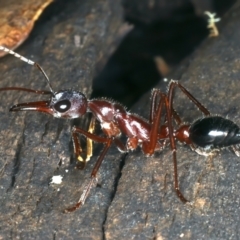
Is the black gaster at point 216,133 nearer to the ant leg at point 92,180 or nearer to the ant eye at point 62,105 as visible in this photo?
the ant leg at point 92,180

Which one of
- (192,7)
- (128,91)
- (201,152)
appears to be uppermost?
(201,152)

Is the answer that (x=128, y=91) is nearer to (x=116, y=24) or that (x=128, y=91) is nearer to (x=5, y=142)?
(x=116, y=24)

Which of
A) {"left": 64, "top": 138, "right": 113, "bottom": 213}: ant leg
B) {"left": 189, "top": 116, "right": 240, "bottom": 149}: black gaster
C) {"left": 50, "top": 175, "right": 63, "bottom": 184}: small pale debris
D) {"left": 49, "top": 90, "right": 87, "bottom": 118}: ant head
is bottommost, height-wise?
{"left": 50, "top": 175, "right": 63, "bottom": 184}: small pale debris

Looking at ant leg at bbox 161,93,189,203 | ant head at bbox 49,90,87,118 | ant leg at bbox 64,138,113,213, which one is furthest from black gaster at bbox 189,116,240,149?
ant head at bbox 49,90,87,118

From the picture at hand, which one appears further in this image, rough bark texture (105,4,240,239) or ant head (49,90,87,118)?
ant head (49,90,87,118)

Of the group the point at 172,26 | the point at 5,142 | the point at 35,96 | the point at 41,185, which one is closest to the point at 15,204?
the point at 41,185

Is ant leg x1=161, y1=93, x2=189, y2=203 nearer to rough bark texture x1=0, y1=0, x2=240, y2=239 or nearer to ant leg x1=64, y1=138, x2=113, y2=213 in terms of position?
rough bark texture x1=0, y1=0, x2=240, y2=239

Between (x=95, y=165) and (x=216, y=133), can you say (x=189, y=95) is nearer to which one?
(x=216, y=133)

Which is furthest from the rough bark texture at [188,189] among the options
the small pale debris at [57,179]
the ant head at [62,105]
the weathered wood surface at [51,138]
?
the ant head at [62,105]
